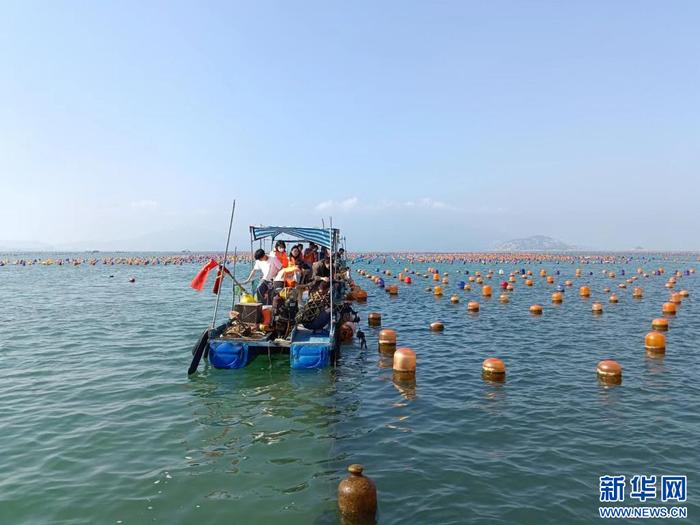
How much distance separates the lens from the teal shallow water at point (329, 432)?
23.4 feet

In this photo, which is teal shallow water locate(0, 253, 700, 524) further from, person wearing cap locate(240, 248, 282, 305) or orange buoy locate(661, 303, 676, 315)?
orange buoy locate(661, 303, 676, 315)

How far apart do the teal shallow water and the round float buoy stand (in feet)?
0.85

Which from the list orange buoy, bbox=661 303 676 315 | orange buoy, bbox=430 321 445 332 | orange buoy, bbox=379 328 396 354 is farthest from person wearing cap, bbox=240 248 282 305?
orange buoy, bbox=661 303 676 315

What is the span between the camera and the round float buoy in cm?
645

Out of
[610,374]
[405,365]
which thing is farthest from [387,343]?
[610,374]

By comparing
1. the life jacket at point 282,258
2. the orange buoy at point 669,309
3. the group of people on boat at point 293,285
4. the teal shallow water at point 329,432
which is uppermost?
the life jacket at point 282,258

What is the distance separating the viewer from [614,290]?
134 feet

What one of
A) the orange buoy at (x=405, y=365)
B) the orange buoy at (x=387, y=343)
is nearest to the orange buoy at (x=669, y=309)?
the orange buoy at (x=387, y=343)

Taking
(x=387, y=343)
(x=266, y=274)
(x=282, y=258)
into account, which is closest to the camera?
(x=266, y=274)

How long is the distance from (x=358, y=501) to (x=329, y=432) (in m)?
3.52

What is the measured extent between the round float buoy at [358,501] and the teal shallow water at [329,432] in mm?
258

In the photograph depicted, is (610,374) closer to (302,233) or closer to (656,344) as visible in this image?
(656,344)

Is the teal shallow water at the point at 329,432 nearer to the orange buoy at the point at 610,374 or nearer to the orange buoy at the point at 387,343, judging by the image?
the orange buoy at the point at 610,374

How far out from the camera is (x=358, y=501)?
6.45 m
